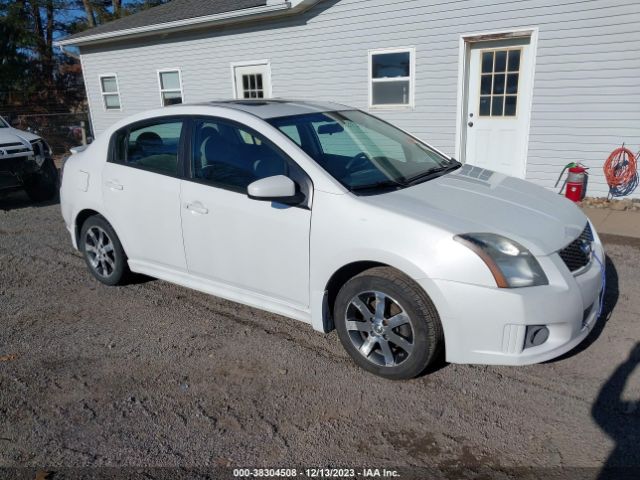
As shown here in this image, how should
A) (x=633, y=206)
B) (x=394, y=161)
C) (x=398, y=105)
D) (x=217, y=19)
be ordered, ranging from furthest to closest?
(x=217, y=19)
(x=398, y=105)
(x=633, y=206)
(x=394, y=161)

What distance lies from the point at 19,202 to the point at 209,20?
5351 mm

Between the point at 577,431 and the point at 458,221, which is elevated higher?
the point at 458,221


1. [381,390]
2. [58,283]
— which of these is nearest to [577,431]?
[381,390]

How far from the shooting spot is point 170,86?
43.5ft

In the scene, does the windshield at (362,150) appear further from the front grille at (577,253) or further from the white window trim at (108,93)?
the white window trim at (108,93)

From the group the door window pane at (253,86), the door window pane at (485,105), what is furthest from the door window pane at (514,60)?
the door window pane at (253,86)

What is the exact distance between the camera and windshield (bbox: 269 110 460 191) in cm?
346

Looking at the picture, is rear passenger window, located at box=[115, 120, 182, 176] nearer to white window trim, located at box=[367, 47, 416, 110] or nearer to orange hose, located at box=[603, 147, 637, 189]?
white window trim, located at box=[367, 47, 416, 110]

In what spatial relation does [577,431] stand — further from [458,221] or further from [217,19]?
[217,19]

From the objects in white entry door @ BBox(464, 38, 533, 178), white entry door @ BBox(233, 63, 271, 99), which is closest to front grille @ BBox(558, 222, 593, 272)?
white entry door @ BBox(464, 38, 533, 178)

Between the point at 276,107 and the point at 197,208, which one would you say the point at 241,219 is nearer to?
the point at 197,208

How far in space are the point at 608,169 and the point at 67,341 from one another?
726 cm

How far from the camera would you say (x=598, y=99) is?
7422 mm

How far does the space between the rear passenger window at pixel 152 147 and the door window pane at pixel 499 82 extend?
19.4 ft
